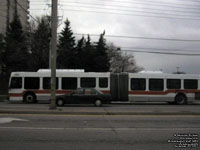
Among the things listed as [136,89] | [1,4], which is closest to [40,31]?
[136,89]

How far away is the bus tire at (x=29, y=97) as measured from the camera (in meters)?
24.0

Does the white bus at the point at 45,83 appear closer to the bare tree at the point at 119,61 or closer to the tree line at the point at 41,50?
the tree line at the point at 41,50

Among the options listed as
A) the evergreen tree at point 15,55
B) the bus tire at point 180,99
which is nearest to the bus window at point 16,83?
the bus tire at point 180,99

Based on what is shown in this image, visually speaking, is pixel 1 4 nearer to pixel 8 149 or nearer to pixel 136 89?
pixel 136 89

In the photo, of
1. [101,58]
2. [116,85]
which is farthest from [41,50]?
[116,85]

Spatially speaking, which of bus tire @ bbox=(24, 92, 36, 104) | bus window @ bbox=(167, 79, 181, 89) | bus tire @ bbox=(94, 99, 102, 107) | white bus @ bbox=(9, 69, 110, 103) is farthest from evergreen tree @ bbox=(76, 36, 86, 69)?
bus tire @ bbox=(94, 99, 102, 107)

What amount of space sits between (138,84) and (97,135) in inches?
653

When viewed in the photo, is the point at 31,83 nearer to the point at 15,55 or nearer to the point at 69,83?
the point at 69,83

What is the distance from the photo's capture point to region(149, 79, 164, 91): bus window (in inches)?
979

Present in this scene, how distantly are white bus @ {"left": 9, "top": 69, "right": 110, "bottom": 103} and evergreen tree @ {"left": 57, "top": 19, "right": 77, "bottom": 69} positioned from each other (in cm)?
2234

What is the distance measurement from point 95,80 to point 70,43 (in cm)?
2949

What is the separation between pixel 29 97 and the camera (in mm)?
24047

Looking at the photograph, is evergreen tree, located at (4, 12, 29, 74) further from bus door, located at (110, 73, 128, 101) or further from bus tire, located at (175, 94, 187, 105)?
Answer: bus tire, located at (175, 94, 187, 105)

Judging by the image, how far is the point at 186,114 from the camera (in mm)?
14398
